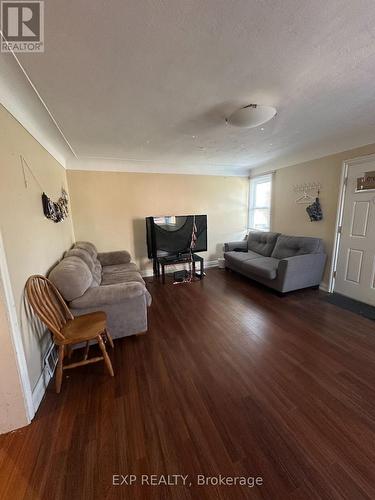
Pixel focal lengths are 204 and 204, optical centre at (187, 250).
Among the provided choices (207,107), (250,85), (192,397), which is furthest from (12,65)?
(192,397)

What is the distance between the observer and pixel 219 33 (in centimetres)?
113

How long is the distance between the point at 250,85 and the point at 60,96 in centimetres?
156

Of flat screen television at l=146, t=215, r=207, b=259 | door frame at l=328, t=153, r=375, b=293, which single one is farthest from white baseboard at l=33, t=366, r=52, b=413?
door frame at l=328, t=153, r=375, b=293

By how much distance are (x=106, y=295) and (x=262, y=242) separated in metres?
3.44

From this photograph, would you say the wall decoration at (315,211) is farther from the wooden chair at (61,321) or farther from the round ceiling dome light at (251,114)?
the wooden chair at (61,321)

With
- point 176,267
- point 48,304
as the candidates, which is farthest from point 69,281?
point 176,267

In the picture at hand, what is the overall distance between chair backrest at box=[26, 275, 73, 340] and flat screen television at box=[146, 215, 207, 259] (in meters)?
2.20

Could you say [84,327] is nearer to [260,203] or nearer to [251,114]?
[251,114]

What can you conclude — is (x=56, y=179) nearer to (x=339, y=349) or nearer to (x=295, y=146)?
(x=295, y=146)

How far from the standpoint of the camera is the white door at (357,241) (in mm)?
2854

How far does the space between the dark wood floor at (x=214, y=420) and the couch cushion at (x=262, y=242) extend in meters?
2.00

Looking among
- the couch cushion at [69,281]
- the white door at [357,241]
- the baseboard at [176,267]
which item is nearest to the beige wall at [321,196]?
the white door at [357,241]

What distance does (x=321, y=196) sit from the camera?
135 inches

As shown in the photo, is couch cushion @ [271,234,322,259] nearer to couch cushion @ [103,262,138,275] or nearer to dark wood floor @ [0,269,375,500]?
dark wood floor @ [0,269,375,500]
